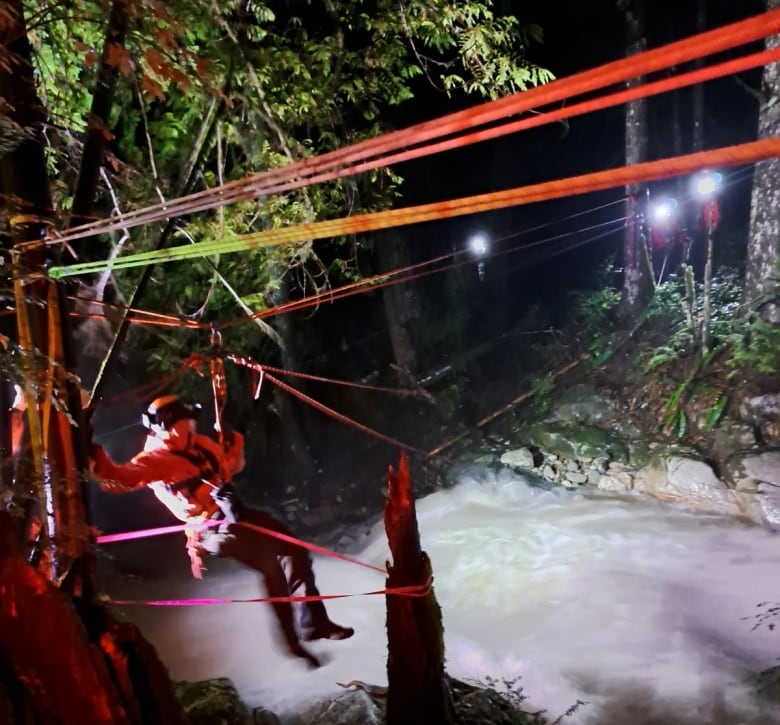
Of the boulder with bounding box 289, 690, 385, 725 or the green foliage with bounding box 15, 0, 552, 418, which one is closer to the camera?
the boulder with bounding box 289, 690, 385, 725

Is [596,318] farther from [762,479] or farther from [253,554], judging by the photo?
[253,554]

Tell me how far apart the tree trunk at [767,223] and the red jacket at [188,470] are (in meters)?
8.82

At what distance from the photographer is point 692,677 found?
231 inches

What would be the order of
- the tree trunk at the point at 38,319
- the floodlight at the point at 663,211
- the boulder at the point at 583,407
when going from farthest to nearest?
the floodlight at the point at 663,211 → the boulder at the point at 583,407 → the tree trunk at the point at 38,319

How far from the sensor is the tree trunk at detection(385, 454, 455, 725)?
152 inches

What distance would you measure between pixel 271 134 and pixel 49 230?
439 centimetres

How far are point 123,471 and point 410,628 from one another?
2167mm

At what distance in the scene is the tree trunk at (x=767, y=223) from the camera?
905 cm

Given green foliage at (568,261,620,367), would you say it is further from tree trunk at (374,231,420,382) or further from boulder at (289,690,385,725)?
boulder at (289,690,385,725)

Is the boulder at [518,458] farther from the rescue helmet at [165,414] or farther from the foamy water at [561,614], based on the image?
the rescue helmet at [165,414]

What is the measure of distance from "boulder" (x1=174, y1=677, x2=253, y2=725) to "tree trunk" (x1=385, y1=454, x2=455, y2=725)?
132 centimetres

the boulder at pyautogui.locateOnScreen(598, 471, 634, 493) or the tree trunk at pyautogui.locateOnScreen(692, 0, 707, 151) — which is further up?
the tree trunk at pyautogui.locateOnScreen(692, 0, 707, 151)

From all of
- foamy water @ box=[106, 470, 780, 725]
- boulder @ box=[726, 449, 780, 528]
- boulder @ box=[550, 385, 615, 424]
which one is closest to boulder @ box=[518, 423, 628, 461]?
boulder @ box=[550, 385, 615, 424]

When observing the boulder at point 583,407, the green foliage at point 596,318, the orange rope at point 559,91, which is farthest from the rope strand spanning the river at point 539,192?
the green foliage at point 596,318
